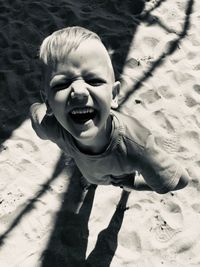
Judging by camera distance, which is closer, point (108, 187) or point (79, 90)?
point (79, 90)

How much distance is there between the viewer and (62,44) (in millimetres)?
1432

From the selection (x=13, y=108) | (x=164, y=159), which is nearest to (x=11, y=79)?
(x=13, y=108)

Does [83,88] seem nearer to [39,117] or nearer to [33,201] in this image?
[39,117]

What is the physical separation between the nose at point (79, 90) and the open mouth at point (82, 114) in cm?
7

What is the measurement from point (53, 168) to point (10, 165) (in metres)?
0.32

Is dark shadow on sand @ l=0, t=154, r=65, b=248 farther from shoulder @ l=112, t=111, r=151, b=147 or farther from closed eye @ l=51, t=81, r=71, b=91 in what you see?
closed eye @ l=51, t=81, r=71, b=91

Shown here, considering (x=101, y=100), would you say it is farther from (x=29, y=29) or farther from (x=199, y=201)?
(x=29, y=29)

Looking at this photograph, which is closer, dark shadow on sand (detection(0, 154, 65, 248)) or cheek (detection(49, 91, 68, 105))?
cheek (detection(49, 91, 68, 105))

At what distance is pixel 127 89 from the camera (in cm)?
348

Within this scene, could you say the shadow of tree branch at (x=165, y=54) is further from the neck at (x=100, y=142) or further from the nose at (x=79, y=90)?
the nose at (x=79, y=90)

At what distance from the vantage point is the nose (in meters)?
1.42

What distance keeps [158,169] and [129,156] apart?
146 mm

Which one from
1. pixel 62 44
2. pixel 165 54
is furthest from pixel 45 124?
pixel 165 54

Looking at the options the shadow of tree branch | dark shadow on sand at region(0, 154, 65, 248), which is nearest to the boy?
dark shadow on sand at region(0, 154, 65, 248)
